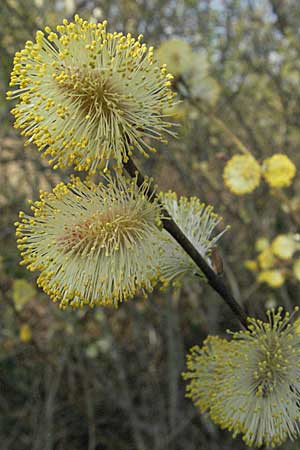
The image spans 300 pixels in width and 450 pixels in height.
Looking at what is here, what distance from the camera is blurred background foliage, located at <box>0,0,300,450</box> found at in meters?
2.16

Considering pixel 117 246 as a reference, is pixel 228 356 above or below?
below

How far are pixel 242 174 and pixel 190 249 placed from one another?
0.84 m

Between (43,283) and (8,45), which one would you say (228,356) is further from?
(8,45)

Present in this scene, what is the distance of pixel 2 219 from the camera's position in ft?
8.35

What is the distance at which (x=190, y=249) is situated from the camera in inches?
32.8

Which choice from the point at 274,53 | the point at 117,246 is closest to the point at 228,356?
the point at 117,246

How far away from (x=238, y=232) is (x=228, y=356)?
220 centimetres

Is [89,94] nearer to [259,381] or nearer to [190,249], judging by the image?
[190,249]

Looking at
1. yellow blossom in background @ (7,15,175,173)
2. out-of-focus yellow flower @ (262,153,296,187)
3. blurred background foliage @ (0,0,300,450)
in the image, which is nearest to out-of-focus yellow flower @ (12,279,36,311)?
blurred background foliage @ (0,0,300,450)

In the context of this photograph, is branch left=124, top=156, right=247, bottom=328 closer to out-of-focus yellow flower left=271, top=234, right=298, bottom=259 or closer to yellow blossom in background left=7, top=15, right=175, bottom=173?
yellow blossom in background left=7, top=15, right=175, bottom=173

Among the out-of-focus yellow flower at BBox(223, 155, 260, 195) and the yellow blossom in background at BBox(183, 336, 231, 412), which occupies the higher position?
the out-of-focus yellow flower at BBox(223, 155, 260, 195)

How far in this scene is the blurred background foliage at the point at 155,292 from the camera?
2.16 m

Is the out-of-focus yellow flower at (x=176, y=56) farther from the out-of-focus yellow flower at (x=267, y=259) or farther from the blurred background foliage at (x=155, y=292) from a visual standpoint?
the out-of-focus yellow flower at (x=267, y=259)

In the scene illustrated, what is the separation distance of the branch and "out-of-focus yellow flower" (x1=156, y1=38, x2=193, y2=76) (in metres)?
1.15
